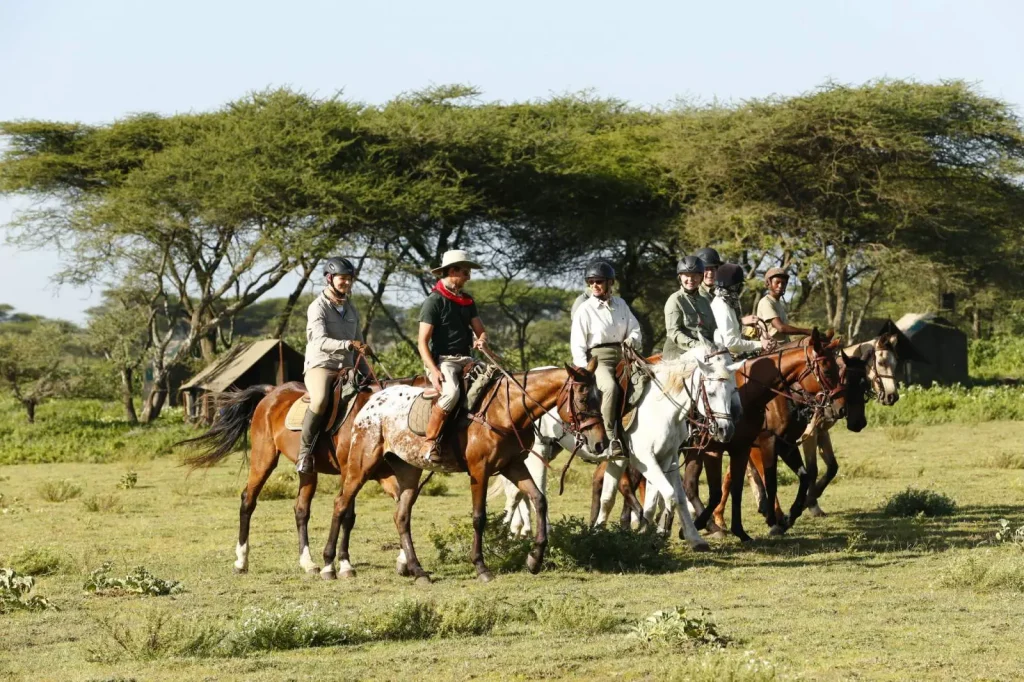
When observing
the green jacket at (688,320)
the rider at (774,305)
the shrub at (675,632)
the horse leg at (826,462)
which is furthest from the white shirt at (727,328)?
the shrub at (675,632)

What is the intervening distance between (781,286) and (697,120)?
2677 cm

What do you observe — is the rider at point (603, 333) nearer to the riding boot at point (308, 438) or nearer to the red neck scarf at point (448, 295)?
the red neck scarf at point (448, 295)

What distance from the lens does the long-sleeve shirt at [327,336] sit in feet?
37.9

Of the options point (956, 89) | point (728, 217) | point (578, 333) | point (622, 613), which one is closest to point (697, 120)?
point (728, 217)

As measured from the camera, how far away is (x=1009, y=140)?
3872cm

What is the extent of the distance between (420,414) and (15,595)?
3174mm

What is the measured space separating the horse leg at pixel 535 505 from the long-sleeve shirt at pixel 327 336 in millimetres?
1610

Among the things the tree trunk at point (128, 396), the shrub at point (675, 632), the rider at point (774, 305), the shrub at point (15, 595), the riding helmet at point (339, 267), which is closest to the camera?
the shrub at point (675, 632)

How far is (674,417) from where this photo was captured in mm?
11805

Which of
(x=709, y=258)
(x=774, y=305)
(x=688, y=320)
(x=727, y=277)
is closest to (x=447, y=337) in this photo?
(x=688, y=320)

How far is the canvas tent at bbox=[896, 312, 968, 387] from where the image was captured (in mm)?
43438

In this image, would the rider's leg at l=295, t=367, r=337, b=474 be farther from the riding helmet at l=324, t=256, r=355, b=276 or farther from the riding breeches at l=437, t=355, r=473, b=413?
the riding breeches at l=437, t=355, r=473, b=413

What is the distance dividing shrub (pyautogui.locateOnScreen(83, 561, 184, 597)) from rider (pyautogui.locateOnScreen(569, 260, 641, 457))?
3539 millimetres

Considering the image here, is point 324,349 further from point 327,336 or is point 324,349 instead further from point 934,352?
point 934,352
